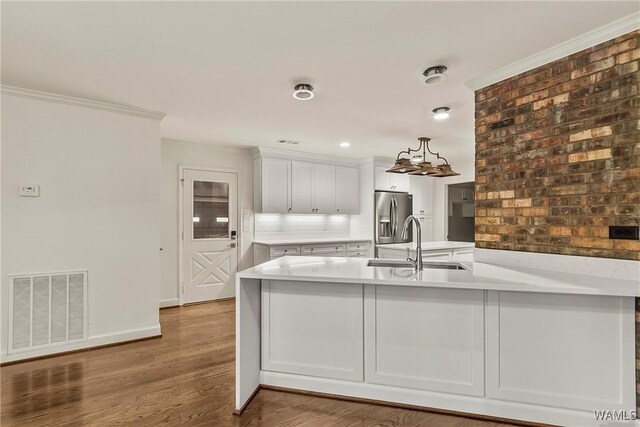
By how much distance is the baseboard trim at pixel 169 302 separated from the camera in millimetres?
4609

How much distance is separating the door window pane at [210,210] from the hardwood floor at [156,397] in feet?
6.84

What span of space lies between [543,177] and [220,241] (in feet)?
14.0

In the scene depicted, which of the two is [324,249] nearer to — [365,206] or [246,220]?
[365,206]

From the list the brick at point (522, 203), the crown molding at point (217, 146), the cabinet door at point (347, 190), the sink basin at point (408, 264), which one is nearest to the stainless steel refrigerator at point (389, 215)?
the cabinet door at point (347, 190)

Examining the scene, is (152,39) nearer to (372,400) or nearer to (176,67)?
(176,67)

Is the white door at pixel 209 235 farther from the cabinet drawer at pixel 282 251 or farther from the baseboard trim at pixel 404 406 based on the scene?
the baseboard trim at pixel 404 406

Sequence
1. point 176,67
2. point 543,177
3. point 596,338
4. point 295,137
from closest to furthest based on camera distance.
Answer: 1. point 596,338
2. point 543,177
3. point 176,67
4. point 295,137

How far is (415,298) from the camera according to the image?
2.18 meters

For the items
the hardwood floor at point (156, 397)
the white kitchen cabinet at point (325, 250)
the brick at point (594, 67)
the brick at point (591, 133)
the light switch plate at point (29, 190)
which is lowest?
the hardwood floor at point (156, 397)

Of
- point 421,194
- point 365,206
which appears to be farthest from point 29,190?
point 421,194

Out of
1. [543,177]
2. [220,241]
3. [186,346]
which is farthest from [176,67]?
[220,241]

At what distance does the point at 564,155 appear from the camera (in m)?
2.17

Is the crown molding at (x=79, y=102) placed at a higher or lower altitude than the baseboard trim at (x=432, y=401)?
higher

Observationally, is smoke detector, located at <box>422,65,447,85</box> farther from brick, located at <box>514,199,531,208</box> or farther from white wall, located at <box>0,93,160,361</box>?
white wall, located at <box>0,93,160,361</box>
